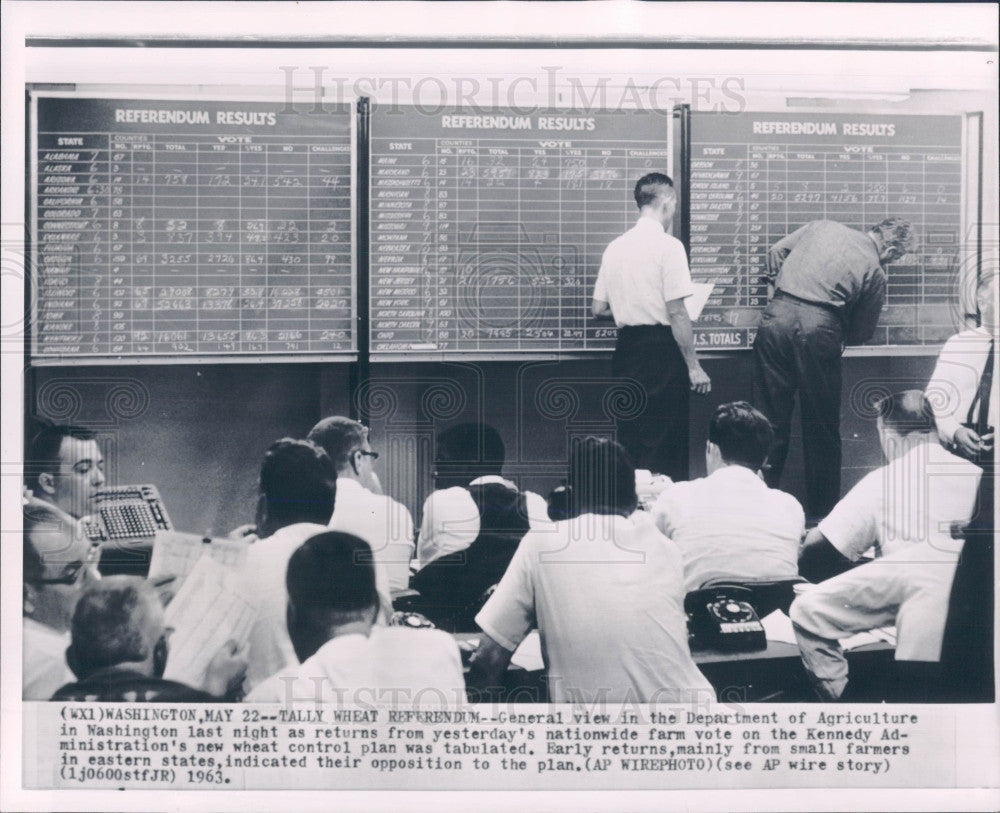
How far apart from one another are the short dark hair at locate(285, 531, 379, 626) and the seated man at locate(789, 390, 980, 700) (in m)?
1.46

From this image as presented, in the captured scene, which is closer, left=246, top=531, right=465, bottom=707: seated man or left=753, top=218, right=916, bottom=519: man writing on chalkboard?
left=246, top=531, right=465, bottom=707: seated man

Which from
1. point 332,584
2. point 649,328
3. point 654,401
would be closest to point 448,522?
point 332,584

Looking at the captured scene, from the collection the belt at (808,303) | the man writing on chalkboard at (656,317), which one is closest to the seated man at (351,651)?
the man writing on chalkboard at (656,317)

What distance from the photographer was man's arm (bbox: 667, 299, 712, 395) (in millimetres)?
3908

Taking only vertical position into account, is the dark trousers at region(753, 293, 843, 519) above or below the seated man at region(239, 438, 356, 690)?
above

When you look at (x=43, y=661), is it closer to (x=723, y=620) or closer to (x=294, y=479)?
(x=294, y=479)

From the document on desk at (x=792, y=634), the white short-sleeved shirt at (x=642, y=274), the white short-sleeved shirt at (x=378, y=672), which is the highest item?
the white short-sleeved shirt at (x=642, y=274)

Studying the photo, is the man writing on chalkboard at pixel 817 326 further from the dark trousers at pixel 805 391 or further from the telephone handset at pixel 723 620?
the telephone handset at pixel 723 620

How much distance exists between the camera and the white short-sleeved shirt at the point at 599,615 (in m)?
3.76

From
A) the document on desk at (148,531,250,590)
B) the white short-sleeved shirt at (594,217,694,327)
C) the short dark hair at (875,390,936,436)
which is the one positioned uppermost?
the white short-sleeved shirt at (594,217,694,327)

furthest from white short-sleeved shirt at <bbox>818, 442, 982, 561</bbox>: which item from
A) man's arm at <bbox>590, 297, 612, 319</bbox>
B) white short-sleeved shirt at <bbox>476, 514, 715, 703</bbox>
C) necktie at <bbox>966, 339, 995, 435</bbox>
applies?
man's arm at <bbox>590, 297, 612, 319</bbox>

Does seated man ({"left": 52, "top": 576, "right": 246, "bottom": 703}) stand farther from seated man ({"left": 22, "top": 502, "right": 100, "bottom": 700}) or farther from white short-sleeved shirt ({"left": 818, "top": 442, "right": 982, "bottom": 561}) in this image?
white short-sleeved shirt ({"left": 818, "top": 442, "right": 982, "bottom": 561})

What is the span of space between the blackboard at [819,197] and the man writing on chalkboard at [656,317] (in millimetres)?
79

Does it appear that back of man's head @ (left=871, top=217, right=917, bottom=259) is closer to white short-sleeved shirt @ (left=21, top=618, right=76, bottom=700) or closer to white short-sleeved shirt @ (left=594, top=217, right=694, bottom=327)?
white short-sleeved shirt @ (left=594, top=217, right=694, bottom=327)
